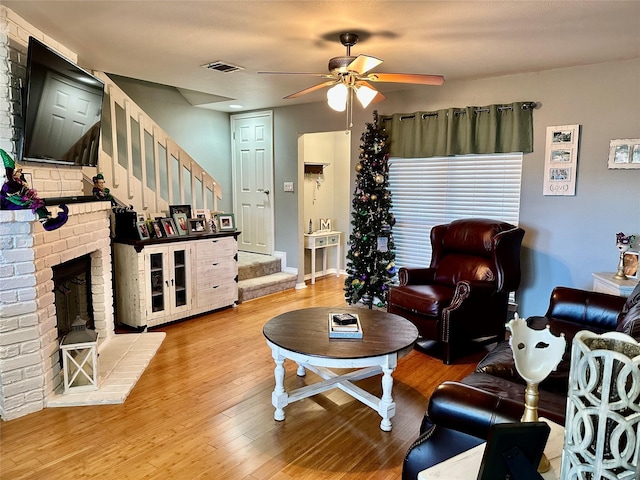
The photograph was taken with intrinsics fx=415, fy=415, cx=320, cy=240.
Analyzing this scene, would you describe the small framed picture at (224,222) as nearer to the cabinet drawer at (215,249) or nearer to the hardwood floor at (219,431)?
the cabinet drawer at (215,249)

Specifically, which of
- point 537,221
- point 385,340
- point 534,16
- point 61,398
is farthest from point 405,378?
point 534,16

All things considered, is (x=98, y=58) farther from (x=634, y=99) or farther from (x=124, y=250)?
(x=634, y=99)

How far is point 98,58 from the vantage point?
3500 millimetres

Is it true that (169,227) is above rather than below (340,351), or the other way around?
above

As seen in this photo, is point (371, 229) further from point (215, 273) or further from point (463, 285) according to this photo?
point (215, 273)

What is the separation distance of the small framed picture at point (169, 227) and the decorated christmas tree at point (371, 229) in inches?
74.9

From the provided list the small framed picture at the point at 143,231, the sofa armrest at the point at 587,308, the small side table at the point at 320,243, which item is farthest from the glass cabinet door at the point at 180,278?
the sofa armrest at the point at 587,308

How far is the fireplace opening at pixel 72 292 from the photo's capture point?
122 inches

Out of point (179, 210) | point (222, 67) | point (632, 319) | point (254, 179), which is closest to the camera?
point (632, 319)

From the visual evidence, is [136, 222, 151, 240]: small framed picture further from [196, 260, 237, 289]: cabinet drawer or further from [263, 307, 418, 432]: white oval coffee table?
[263, 307, 418, 432]: white oval coffee table

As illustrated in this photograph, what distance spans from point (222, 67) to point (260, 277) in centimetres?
280

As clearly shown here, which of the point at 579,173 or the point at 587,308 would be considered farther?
the point at 579,173

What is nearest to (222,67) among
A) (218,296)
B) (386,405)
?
(218,296)

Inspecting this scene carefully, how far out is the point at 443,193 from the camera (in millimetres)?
4566
